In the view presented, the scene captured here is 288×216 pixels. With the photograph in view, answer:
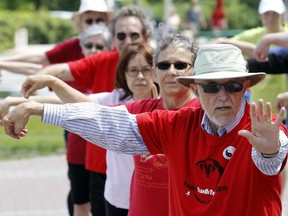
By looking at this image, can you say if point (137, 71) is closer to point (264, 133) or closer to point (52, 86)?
point (52, 86)

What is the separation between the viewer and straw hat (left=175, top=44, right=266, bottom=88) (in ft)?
12.8

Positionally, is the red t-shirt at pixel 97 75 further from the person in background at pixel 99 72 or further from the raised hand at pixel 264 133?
the raised hand at pixel 264 133

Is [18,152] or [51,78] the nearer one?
[51,78]

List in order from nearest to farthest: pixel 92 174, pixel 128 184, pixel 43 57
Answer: pixel 128 184
pixel 92 174
pixel 43 57

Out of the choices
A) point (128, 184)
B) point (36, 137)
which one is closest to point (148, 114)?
point (128, 184)

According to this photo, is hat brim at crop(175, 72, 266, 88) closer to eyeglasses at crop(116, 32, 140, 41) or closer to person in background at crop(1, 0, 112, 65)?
eyeglasses at crop(116, 32, 140, 41)

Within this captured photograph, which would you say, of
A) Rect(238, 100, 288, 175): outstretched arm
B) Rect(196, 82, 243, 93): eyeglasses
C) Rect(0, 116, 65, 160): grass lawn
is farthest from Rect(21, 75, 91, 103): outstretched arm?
Rect(0, 116, 65, 160): grass lawn

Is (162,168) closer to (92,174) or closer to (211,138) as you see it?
(211,138)

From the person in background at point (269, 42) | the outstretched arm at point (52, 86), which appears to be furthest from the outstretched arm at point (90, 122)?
the person in background at point (269, 42)

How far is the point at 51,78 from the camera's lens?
491 cm

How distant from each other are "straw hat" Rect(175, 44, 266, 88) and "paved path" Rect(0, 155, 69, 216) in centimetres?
561

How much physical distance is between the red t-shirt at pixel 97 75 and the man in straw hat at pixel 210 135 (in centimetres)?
255

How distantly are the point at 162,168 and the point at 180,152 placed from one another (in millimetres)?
931

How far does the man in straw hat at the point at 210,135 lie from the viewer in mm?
3717
